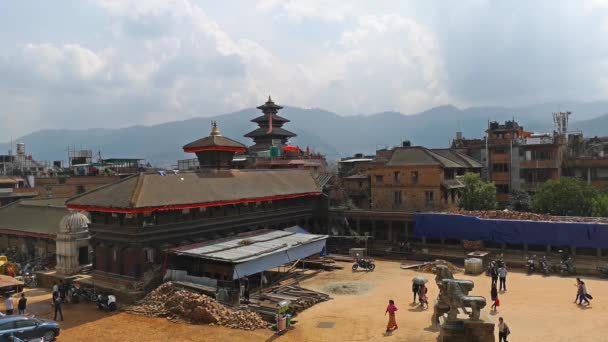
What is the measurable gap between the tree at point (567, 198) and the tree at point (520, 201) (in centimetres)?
670

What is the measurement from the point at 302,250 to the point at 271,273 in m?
3.05

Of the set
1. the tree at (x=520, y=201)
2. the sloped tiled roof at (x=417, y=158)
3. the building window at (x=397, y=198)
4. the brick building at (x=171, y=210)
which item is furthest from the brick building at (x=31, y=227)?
the tree at (x=520, y=201)

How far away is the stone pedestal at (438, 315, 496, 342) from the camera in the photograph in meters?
21.2

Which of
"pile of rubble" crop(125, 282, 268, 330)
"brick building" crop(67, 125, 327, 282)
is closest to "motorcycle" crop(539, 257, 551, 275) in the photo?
"brick building" crop(67, 125, 327, 282)

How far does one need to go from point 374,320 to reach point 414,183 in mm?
25813

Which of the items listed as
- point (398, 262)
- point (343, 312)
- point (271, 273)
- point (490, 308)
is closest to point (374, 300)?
point (343, 312)

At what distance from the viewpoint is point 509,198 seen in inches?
2386

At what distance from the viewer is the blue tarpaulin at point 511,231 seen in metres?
37.0

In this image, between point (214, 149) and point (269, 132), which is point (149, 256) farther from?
point (269, 132)

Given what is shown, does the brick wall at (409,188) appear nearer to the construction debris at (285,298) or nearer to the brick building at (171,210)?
the brick building at (171,210)

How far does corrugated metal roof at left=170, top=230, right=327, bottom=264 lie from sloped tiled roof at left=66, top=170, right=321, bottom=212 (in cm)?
279

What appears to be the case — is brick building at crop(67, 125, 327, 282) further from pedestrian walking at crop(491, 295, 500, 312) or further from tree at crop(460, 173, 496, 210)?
tree at crop(460, 173, 496, 210)

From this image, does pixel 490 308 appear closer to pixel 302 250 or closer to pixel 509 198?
pixel 302 250

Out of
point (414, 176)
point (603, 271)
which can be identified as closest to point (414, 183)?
point (414, 176)
